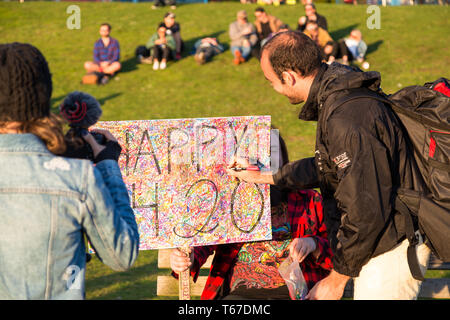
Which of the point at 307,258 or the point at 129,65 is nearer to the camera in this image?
the point at 307,258

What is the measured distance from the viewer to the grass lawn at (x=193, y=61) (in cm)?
1445

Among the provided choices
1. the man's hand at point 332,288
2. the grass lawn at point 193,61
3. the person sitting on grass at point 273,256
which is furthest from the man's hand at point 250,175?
the grass lawn at point 193,61

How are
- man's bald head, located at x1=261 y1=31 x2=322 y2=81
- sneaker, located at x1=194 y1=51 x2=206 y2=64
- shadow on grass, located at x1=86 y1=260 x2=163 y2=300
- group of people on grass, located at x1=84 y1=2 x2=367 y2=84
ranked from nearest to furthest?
1. man's bald head, located at x1=261 y1=31 x2=322 y2=81
2. shadow on grass, located at x1=86 y1=260 x2=163 y2=300
3. group of people on grass, located at x1=84 y1=2 x2=367 y2=84
4. sneaker, located at x1=194 y1=51 x2=206 y2=64

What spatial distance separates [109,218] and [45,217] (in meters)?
0.24

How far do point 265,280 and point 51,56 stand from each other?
1576 centimetres

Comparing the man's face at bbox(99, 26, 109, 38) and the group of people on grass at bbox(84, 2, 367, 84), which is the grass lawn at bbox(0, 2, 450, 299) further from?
the man's face at bbox(99, 26, 109, 38)

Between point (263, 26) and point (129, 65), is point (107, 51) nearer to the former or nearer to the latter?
point (129, 65)

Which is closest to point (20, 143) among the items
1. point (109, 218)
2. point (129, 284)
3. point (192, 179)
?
point (109, 218)

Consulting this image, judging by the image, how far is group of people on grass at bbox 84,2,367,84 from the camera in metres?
16.1

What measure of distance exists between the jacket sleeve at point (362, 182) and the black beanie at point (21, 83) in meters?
1.48

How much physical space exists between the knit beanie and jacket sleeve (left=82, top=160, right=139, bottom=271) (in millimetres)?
733

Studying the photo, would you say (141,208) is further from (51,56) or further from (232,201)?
(51,56)

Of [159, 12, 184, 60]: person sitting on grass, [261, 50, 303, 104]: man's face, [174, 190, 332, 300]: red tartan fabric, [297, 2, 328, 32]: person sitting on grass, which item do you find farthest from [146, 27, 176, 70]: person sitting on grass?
[261, 50, 303, 104]: man's face

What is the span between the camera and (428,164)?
116 inches
